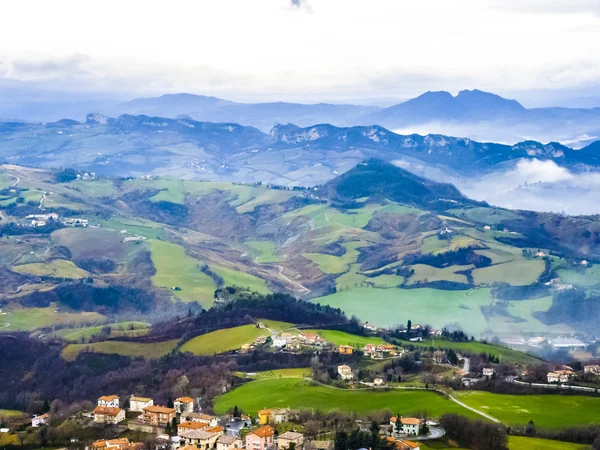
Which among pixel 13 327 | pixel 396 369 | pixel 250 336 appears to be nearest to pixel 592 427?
pixel 396 369

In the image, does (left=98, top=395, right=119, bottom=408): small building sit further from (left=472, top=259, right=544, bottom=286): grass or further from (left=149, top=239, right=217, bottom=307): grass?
(left=472, top=259, right=544, bottom=286): grass

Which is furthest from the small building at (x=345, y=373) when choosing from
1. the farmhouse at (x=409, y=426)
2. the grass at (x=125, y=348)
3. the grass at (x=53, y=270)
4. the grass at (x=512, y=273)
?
the grass at (x=53, y=270)

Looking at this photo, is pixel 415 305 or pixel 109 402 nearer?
→ pixel 109 402

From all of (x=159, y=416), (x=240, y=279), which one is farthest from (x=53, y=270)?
(x=159, y=416)

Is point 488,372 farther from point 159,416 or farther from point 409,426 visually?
point 159,416

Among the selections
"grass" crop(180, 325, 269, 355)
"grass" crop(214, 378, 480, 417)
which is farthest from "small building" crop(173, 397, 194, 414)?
"grass" crop(180, 325, 269, 355)

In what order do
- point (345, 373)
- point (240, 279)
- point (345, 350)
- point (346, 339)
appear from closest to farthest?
point (345, 373) → point (345, 350) → point (346, 339) → point (240, 279)
